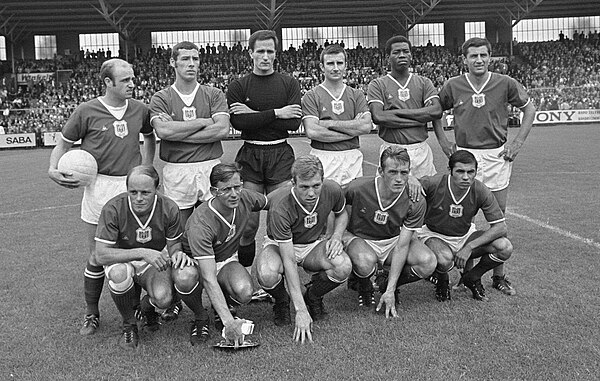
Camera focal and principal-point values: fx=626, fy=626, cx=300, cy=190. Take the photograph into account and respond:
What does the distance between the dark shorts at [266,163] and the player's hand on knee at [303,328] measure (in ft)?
4.56

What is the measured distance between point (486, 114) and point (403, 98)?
736mm

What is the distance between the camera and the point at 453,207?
16.7ft

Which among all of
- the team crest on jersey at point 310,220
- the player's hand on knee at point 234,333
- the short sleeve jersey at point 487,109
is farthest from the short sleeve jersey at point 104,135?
the short sleeve jersey at point 487,109

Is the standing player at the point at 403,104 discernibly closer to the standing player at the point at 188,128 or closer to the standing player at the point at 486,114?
the standing player at the point at 486,114

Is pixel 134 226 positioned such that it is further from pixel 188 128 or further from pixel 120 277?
pixel 188 128

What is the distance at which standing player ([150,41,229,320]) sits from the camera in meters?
4.91

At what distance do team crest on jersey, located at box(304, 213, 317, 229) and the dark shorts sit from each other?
660 millimetres

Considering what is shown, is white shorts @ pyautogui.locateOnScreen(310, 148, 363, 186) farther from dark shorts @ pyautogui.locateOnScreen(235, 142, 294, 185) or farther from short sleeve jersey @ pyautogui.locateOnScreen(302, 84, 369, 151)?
dark shorts @ pyautogui.locateOnScreen(235, 142, 294, 185)

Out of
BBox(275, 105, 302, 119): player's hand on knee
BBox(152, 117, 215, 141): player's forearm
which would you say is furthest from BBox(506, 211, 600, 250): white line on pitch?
BBox(152, 117, 215, 141): player's forearm

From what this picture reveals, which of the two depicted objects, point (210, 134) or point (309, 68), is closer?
point (210, 134)

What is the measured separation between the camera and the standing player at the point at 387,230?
4684 mm

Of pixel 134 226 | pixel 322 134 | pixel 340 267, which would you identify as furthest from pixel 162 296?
pixel 322 134

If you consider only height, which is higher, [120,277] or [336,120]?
[336,120]

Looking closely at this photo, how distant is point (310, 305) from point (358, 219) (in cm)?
82
